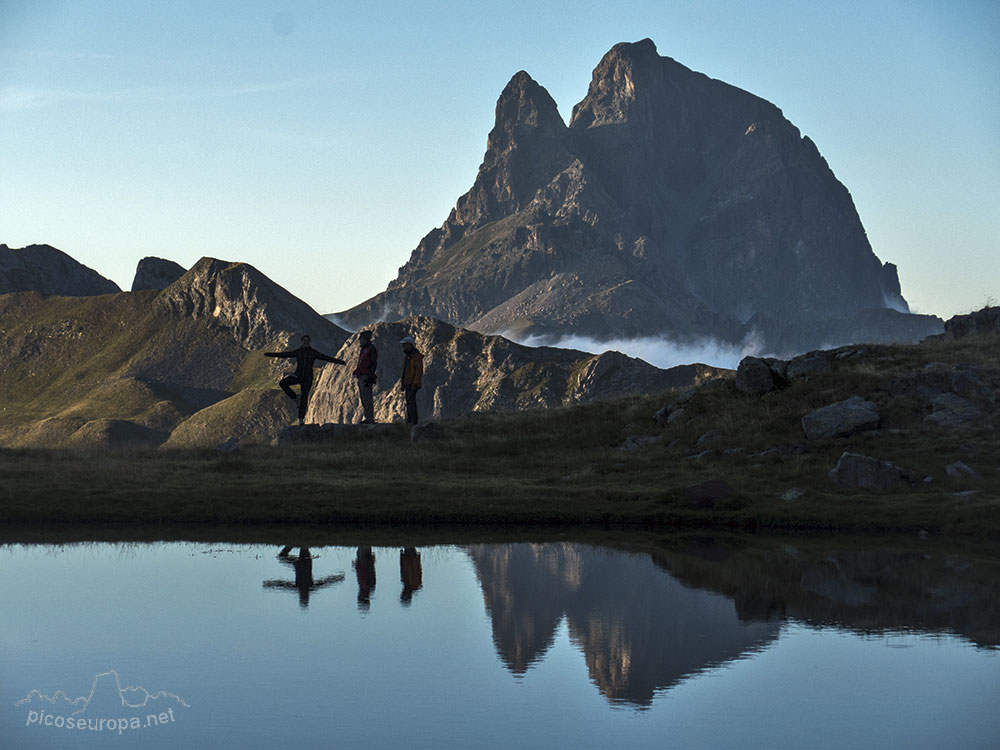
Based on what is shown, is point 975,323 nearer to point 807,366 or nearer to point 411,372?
point 807,366

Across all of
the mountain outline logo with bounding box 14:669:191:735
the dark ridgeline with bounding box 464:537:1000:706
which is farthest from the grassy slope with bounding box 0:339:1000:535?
the mountain outline logo with bounding box 14:669:191:735

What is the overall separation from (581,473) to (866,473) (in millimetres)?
9375

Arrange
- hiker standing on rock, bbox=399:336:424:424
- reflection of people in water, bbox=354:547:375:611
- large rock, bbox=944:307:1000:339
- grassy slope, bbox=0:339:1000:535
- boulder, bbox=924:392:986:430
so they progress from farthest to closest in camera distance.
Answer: large rock, bbox=944:307:1000:339
hiker standing on rock, bbox=399:336:424:424
boulder, bbox=924:392:986:430
grassy slope, bbox=0:339:1000:535
reflection of people in water, bbox=354:547:375:611

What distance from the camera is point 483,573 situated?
24.4 meters

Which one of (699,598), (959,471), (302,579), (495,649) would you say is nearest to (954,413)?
(959,471)

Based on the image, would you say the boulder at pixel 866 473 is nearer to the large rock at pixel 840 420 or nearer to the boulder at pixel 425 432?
the large rock at pixel 840 420

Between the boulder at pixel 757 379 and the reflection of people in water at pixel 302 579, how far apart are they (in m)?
25.8

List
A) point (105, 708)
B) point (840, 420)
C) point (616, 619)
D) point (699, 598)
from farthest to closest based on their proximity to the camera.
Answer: point (840, 420), point (699, 598), point (616, 619), point (105, 708)

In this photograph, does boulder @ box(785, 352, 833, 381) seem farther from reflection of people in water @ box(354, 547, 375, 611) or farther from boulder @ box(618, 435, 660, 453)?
reflection of people in water @ box(354, 547, 375, 611)

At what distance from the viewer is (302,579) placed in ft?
76.9

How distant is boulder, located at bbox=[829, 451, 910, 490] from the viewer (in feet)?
113

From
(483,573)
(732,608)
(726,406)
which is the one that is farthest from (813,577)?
(726,406)

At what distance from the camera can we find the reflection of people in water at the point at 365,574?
2145cm

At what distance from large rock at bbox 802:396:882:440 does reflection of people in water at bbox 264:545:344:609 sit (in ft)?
70.8
